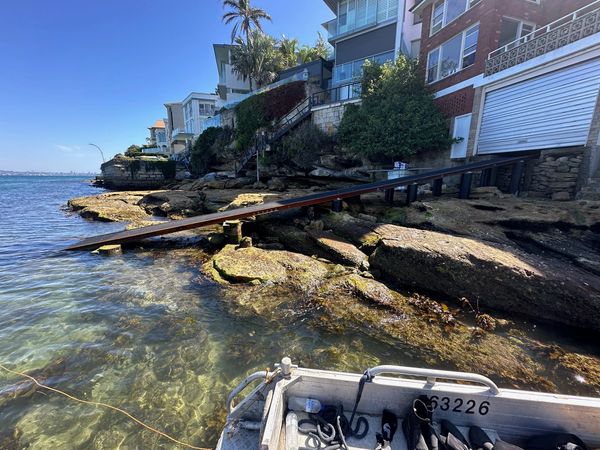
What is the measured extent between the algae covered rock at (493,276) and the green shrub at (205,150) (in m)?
30.4

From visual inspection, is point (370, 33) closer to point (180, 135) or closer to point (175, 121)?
point (180, 135)

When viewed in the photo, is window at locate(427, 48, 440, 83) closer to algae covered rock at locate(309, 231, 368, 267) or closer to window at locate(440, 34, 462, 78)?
window at locate(440, 34, 462, 78)

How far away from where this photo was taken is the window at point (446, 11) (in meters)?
14.8

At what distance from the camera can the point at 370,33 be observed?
23.5 m

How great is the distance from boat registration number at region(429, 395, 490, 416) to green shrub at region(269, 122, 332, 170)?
18.8 metres

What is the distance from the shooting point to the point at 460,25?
14789 mm

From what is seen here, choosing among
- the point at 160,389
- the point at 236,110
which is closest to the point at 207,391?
the point at 160,389

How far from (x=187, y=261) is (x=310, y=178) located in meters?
14.3

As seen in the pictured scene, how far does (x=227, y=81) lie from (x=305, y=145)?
31236mm

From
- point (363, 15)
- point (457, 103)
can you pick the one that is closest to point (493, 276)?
point (457, 103)

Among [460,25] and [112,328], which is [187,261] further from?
[460,25]

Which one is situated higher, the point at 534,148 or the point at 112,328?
the point at 534,148

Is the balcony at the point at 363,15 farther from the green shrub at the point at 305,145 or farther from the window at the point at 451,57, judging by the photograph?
the green shrub at the point at 305,145

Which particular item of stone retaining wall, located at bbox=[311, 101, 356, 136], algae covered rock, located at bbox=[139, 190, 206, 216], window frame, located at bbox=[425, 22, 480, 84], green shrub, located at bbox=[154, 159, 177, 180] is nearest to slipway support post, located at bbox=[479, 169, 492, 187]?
window frame, located at bbox=[425, 22, 480, 84]
